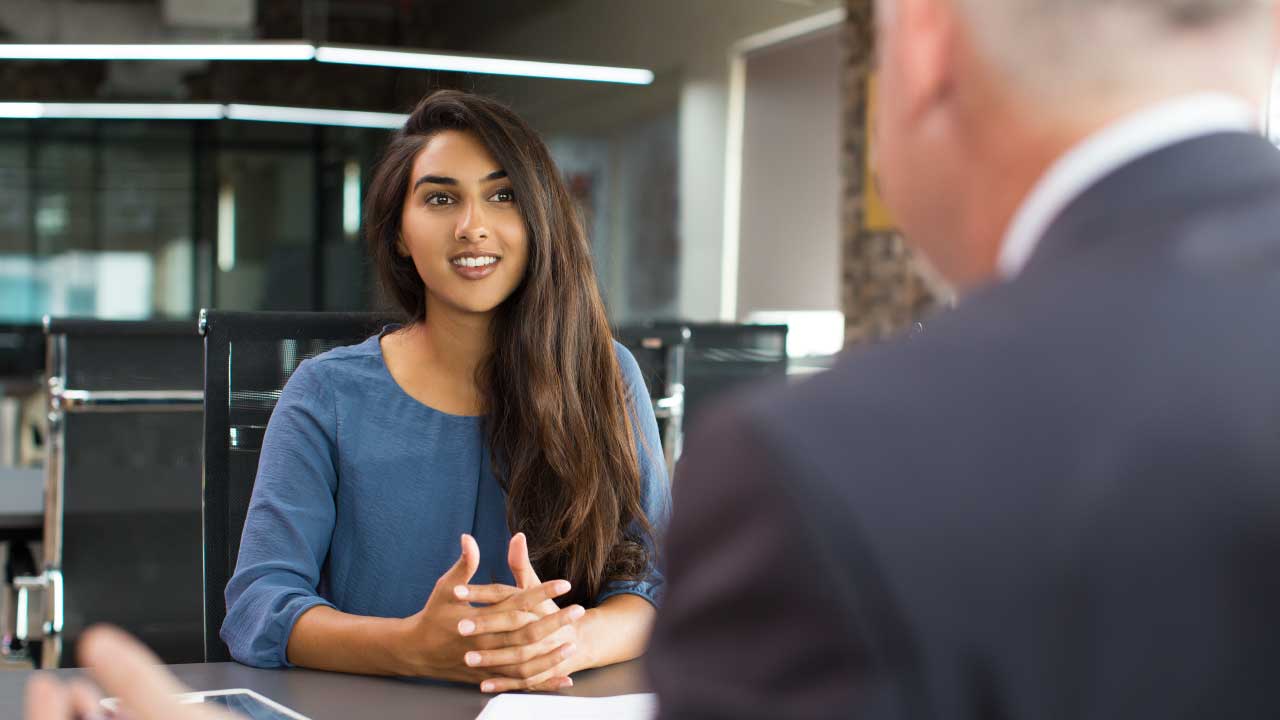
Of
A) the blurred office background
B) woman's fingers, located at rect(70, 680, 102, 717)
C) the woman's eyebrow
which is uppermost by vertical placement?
the blurred office background

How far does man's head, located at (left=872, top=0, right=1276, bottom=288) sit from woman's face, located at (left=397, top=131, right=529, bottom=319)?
1008 millimetres

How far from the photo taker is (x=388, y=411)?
1401 millimetres

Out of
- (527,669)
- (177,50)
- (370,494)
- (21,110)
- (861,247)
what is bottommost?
(527,669)

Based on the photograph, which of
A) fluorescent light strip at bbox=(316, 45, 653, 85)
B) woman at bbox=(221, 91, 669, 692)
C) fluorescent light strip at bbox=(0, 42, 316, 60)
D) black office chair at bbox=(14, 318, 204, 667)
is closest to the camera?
woman at bbox=(221, 91, 669, 692)

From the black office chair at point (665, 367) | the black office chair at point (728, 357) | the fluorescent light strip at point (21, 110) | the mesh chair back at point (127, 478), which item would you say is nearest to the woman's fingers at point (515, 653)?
the black office chair at point (665, 367)

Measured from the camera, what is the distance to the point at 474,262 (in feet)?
4.74

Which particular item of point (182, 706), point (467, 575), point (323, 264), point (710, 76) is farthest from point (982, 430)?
point (323, 264)

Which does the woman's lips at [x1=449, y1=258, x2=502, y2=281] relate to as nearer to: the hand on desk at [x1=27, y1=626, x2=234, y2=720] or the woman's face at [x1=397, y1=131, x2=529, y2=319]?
the woman's face at [x1=397, y1=131, x2=529, y2=319]

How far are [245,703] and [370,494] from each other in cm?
40

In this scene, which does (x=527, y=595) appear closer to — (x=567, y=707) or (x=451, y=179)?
(x=567, y=707)

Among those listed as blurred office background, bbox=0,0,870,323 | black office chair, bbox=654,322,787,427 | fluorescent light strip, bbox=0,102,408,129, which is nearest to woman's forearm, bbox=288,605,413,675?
black office chair, bbox=654,322,787,427

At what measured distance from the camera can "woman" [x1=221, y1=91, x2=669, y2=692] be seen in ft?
4.25

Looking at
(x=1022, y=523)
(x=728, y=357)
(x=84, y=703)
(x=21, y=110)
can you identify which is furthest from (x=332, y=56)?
(x=1022, y=523)

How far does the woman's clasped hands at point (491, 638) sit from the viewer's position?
1.07 m
